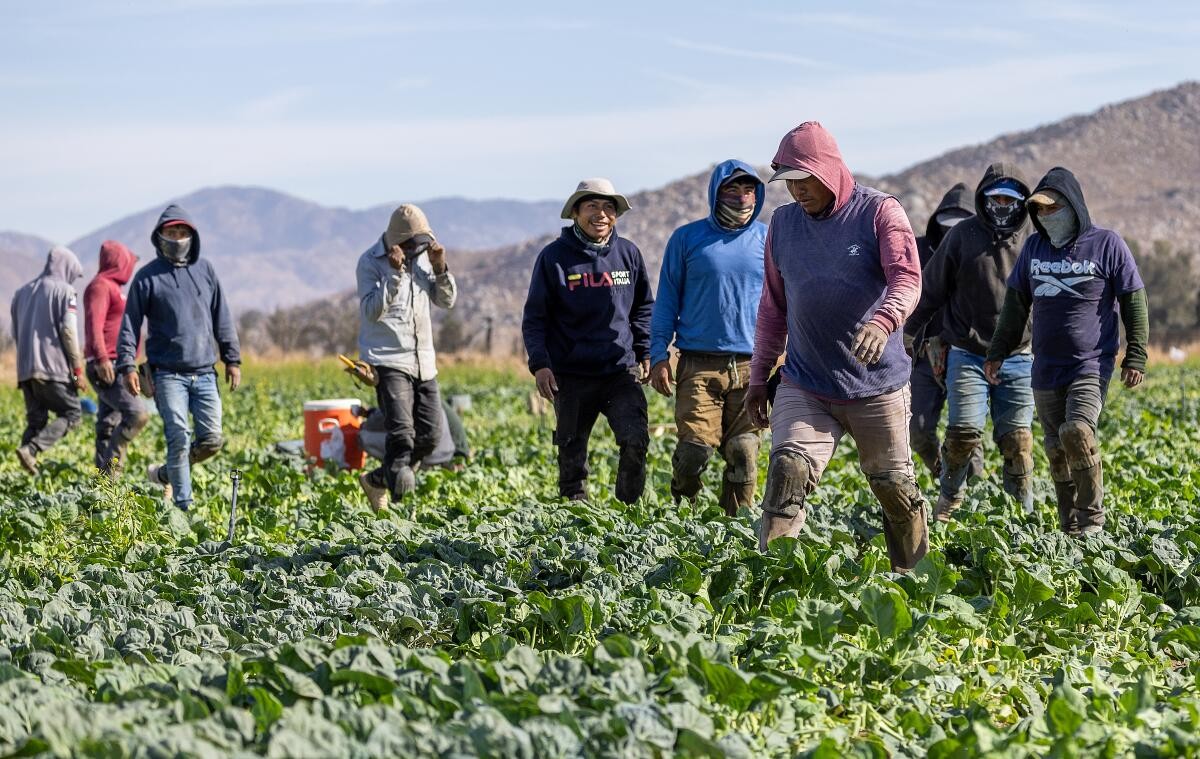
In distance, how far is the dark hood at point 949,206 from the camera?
941cm

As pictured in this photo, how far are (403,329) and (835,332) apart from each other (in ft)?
12.9

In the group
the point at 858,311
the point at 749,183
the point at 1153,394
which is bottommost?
the point at 1153,394

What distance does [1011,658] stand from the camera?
5215 mm

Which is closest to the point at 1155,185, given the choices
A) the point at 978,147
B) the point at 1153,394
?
the point at 978,147

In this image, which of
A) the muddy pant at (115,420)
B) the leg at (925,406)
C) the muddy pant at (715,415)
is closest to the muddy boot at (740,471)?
the muddy pant at (715,415)

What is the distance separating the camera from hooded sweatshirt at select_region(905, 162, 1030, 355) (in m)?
8.50

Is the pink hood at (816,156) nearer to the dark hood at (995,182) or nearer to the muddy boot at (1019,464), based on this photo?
the dark hood at (995,182)

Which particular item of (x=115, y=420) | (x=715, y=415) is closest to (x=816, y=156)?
(x=715, y=415)

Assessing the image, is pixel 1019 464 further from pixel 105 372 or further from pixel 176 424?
pixel 105 372

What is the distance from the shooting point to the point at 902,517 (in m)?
6.10

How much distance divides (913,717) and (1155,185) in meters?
111

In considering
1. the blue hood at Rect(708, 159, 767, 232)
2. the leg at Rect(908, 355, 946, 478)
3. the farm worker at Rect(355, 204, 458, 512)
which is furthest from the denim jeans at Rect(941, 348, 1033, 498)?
the farm worker at Rect(355, 204, 458, 512)

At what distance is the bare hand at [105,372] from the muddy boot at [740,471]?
471 centimetres

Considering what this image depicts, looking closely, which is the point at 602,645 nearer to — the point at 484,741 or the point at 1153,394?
the point at 484,741
